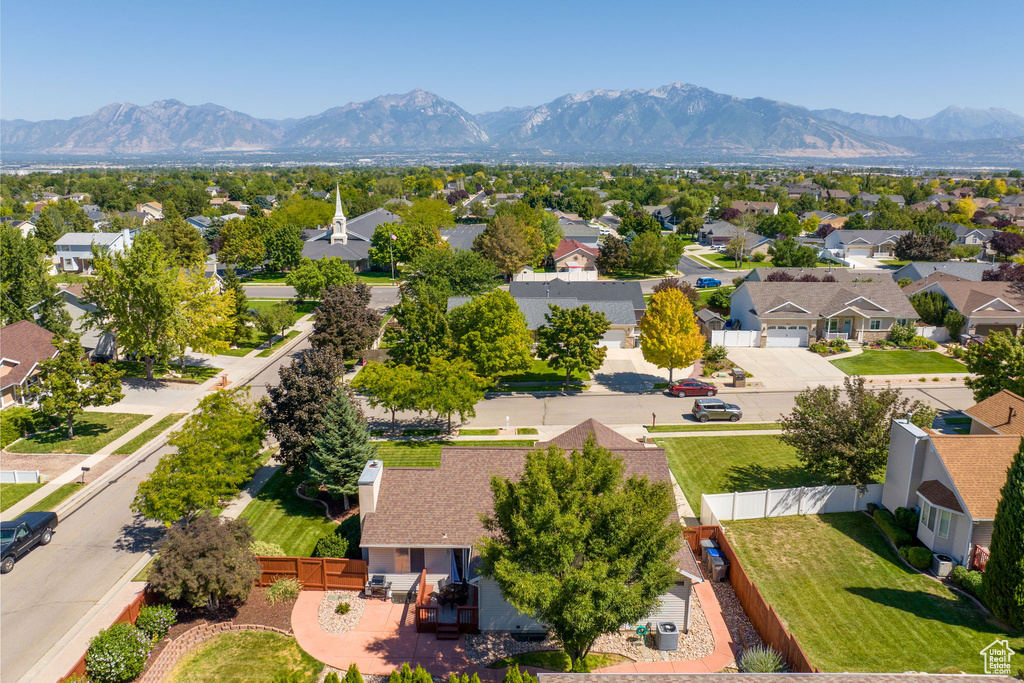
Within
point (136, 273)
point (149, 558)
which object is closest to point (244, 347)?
point (136, 273)

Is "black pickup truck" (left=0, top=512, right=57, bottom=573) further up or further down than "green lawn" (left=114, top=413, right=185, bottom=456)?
further up

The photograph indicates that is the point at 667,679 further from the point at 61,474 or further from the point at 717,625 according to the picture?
the point at 61,474

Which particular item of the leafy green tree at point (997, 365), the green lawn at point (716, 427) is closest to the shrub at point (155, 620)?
the green lawn at point (716, 427)

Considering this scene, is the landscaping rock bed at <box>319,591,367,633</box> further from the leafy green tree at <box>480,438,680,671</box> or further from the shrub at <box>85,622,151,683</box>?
the leafy green tree at <box>480,438,680,671</box>

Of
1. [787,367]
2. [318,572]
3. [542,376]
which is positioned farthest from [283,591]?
[787,367]

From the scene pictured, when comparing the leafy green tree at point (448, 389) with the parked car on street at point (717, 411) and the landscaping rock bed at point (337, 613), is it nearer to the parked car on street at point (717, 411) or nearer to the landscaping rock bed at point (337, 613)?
the landscaping rock bed at point (337, 613)

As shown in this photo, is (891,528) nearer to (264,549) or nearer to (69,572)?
(264,549)

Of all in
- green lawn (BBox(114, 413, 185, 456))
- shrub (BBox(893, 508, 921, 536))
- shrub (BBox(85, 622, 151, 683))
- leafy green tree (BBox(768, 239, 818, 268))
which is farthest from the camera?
leafy green tree (BBox(768, 239, 818, 268))

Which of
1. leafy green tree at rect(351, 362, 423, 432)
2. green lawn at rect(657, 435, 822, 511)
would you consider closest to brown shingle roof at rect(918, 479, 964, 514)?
green lawn at rect(657, 435, 822, 511)
